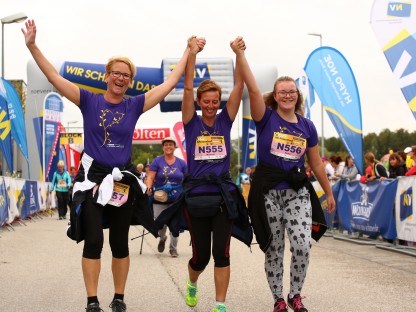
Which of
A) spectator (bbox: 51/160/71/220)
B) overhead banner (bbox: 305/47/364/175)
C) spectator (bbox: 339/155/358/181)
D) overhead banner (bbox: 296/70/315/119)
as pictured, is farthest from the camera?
spectator (bbox: 51/160/71/220)

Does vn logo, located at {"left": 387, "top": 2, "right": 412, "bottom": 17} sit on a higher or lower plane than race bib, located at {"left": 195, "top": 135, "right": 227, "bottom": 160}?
higher

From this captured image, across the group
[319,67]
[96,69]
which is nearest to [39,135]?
[96,69]

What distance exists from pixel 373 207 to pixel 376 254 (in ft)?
5.94

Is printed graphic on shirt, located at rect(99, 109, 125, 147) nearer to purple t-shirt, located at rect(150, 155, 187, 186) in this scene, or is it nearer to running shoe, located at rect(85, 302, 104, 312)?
running shoe, located at rect(85, 302, 104, 312)

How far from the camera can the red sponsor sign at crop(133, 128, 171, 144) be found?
39.7m

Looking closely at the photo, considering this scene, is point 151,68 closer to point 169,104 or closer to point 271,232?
point 169,104

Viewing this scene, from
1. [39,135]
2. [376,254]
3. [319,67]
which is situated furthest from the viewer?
[39,135]

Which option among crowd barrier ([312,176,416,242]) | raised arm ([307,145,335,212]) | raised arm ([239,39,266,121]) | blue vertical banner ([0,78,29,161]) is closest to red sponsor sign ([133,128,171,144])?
blue vertical banner ([0,78,29,161])

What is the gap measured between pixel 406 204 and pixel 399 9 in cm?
317

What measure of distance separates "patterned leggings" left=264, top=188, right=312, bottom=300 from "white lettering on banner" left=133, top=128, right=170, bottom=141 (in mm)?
34301

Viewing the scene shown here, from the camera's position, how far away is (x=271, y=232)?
5.53 metres

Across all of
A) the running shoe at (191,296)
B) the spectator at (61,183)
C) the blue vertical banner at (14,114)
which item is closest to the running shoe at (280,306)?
the running shoe at (191,296)

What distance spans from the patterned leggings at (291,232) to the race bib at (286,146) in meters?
0.27

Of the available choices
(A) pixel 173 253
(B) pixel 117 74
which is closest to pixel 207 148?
(B) pixel 117 74
